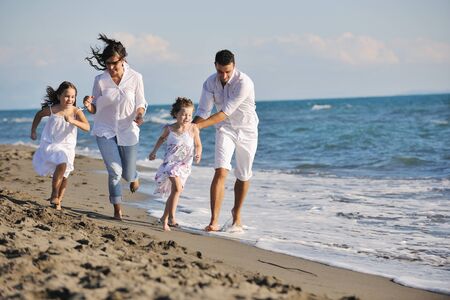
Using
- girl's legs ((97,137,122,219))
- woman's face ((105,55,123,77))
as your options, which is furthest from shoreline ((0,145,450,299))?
woman's face ((105,55,123,77))

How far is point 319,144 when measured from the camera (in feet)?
64.8

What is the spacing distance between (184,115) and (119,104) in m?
0.74

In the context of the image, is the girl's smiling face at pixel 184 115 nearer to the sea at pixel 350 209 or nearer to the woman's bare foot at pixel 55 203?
the sea at pixel 350 209

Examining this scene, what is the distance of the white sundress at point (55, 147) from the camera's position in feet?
23.1

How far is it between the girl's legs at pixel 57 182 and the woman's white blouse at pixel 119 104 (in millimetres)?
601

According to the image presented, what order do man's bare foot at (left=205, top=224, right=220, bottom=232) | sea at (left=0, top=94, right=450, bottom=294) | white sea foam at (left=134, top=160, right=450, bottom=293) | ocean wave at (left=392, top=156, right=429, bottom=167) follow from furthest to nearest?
ocean wave at (left=392, top=156, right=429, bottom=167)
man's bare foot at (left=205, top=224, right=220, bottom=232)
sea at (left=0, top=94, right=450, bottom=294)
white sea foam at (left=134, top=160, right=450, bottom=293)

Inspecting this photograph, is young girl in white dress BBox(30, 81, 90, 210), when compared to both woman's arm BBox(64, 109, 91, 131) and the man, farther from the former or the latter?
the man

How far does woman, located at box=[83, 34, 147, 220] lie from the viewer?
21.8ft

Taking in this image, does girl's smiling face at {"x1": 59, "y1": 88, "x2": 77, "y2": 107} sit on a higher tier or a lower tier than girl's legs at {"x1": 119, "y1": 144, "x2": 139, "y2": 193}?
higher

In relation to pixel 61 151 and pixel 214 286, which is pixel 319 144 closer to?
pixel 61 151

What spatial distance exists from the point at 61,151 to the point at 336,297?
13.0ft

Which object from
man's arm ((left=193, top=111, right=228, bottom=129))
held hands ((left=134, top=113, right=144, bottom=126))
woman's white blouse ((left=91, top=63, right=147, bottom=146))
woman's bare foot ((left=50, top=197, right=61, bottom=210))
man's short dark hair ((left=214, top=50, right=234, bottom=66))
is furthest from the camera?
woman's bare foot ((left=50, top=197, right=61, bottom=210))

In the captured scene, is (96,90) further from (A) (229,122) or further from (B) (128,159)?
(A) (229,122)

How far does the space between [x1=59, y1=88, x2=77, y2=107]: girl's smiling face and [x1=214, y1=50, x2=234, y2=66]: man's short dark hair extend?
70.6 inches
